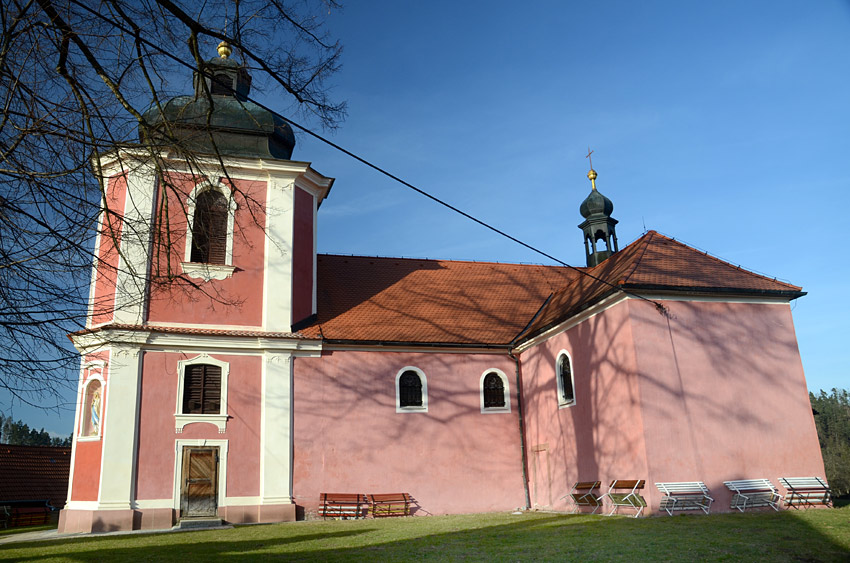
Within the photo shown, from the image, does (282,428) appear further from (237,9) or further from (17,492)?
(17,492)

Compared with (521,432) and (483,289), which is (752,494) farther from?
(483,289)

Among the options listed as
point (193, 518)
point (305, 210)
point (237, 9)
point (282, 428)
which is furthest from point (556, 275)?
point (237, 9)

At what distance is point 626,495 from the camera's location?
1310 centimetres

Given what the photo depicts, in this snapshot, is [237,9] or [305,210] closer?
[237,9]

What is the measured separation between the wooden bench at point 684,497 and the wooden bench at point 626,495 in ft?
1.25

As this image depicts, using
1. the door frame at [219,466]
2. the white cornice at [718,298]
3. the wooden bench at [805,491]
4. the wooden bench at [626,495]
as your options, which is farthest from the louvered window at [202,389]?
the wooden bench at [805,491]

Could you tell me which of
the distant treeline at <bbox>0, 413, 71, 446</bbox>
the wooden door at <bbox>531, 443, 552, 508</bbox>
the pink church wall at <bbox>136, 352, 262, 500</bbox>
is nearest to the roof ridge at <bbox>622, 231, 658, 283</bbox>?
the wooden door at <bbox>531, 443, 552, 508</bbox>

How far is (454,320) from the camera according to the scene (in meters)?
19.6

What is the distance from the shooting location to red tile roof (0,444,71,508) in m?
24.5

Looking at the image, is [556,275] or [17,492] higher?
[556,275]

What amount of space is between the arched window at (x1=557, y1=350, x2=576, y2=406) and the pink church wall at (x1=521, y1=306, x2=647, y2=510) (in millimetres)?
163

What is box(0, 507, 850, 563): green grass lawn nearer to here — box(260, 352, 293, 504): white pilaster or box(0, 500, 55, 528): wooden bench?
box(260, 352, 293, 504): white pilaster

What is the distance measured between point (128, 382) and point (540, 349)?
Result: 10.4 meters

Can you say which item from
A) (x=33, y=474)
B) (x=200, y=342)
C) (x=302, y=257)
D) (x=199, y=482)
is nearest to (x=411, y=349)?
(x=302, y=257)
